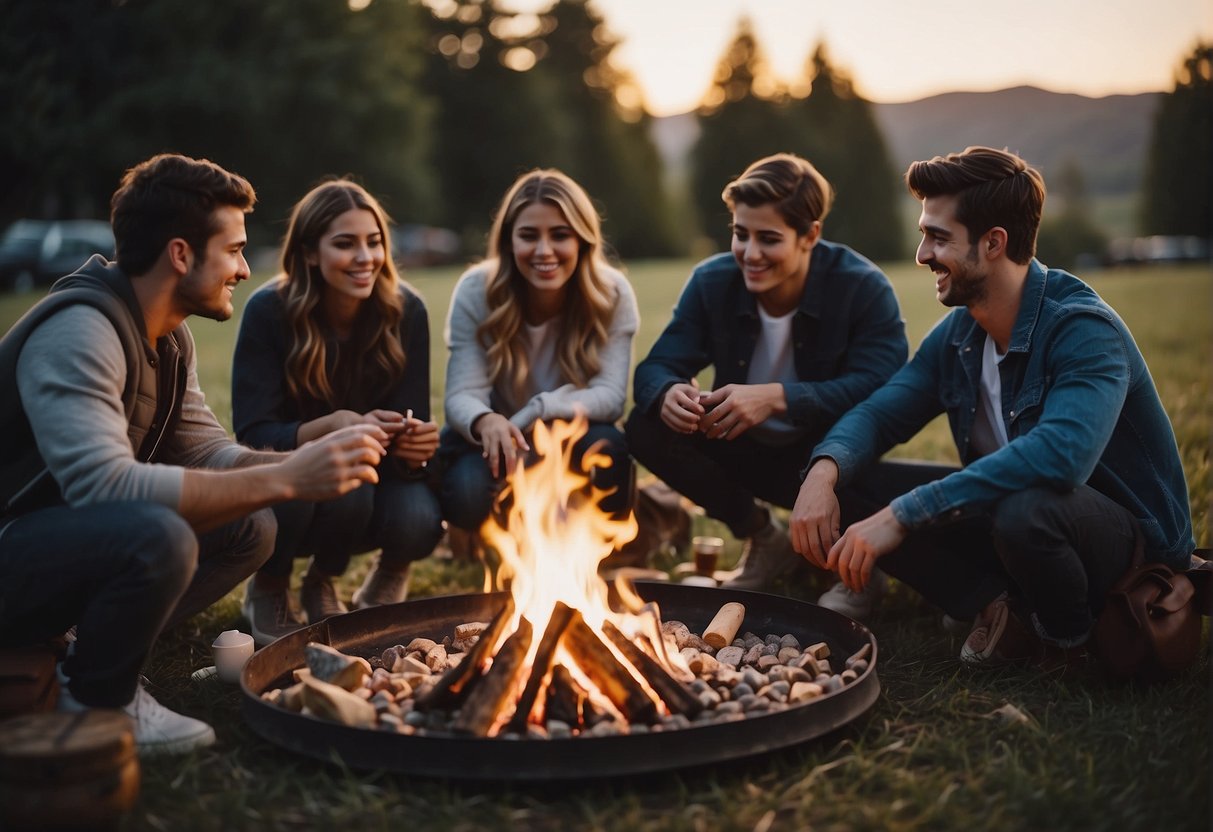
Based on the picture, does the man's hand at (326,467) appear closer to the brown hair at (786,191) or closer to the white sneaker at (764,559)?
the brown hair at (786,191)

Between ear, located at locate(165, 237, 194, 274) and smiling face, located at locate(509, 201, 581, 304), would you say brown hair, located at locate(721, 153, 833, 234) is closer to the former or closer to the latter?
smiling face, located at locate(509, 201, 581, 304)

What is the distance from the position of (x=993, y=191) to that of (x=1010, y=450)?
A: 3.08ft

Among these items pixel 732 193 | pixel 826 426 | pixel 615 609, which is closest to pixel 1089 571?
pixel 826 426

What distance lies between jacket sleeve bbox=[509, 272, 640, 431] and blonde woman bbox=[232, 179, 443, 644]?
53cm

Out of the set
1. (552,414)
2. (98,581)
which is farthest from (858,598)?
(98,581)

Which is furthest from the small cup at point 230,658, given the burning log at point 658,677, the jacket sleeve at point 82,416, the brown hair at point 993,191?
the brown hair at point 993,191

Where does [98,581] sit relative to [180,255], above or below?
below

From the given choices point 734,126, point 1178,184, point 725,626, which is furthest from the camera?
point 734,126

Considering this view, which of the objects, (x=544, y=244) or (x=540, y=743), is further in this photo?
(x=544, y=244)

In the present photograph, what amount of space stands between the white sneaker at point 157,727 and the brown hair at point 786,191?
300 centimetres

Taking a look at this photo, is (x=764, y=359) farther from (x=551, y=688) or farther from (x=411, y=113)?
(x=411, y=113)

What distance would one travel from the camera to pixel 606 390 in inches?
199

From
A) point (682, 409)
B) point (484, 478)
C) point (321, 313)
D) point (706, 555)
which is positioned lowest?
point (706, 555)

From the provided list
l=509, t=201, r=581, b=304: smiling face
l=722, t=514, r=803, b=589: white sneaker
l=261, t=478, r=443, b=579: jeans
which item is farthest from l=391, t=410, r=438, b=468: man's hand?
l=722, t=514, r=803, b=589: white sneaker
